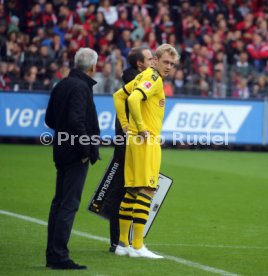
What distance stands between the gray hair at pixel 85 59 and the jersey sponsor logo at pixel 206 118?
1405 cm

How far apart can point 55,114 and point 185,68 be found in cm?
1572

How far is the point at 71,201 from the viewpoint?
8914mm

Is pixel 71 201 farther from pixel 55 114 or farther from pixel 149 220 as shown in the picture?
pixel 149 220

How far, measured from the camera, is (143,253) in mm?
9664

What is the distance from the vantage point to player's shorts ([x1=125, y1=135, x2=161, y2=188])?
9648mm

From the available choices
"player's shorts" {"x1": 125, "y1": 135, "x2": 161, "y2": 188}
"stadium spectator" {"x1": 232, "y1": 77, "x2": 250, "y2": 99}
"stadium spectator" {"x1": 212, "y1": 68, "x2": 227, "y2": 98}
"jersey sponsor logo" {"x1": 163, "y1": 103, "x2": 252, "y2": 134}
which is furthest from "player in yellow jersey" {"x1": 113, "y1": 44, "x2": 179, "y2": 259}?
"stadium spectator" {"x1": 232, "y1": 77, "x2": 250, "y2": 99}

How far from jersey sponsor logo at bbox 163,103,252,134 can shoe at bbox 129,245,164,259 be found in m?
13.3

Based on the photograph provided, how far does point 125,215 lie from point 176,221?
8.31ft

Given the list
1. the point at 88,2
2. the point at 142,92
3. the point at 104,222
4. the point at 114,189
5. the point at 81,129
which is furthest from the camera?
the point at 88,2

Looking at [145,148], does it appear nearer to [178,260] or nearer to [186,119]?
[178,260]

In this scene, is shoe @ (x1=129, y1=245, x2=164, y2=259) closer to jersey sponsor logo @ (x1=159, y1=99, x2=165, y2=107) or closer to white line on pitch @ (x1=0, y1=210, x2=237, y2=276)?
white line on pitch @ (x1=0, y1=210, x2=237, y2=276)

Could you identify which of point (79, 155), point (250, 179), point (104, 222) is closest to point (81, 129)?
point (79, 155)

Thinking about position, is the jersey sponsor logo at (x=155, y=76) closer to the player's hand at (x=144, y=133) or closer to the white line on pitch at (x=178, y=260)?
the player's hand at (x=144, y=133)

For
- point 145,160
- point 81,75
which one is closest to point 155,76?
point 145,160
